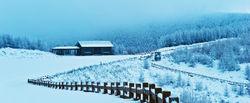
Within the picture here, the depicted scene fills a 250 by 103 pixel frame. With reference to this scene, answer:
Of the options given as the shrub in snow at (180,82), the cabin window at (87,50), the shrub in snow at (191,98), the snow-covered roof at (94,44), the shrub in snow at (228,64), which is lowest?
the shrub in snow at (180,82)

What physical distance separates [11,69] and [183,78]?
138ft

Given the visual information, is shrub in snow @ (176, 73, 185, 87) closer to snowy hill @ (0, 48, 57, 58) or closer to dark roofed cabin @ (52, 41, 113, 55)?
dark roofed cabin @ (52, 41, 113, 55)

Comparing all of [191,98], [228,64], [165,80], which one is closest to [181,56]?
[228,64]

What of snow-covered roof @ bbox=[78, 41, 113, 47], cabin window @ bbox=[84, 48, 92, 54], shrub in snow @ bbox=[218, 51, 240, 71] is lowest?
shrub in snow @ bbox=[218, 51, 240, 71]

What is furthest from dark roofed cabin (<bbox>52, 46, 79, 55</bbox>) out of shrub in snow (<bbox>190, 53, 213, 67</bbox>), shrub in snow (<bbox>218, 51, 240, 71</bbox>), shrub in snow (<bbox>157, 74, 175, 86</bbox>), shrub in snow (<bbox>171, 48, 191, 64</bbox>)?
shrub in snow (<bbox>157, 74, 175, 86</bbox>)

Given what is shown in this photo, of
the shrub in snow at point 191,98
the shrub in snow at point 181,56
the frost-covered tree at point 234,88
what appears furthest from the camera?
the shrub in snow at point 181,56

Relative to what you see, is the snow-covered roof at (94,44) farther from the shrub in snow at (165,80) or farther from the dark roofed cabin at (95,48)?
the shrub in snow at (165,80)

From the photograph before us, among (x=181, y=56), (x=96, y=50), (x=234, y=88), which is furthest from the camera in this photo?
(x=96, y=50)

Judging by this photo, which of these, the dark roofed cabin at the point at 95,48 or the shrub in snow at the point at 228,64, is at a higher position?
the dark roofed cabin at the point at 95,48

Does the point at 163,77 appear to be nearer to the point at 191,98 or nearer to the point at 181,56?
the point at 181,56

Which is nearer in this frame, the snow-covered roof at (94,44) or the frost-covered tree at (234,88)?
the frost-covered tree at (234,88)

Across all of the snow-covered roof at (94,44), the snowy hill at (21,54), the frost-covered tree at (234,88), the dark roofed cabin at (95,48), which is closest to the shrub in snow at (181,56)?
the frost-covered tree at (234,88)

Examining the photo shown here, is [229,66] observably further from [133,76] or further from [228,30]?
[228,30]

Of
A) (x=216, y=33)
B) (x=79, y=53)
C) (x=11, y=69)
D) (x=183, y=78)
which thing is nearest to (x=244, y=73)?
(x=183, y=78)
